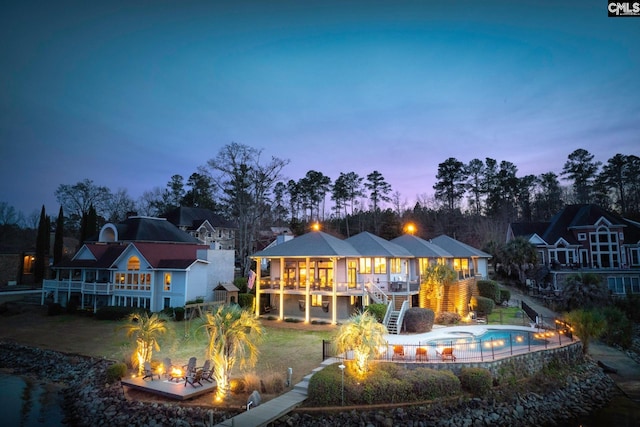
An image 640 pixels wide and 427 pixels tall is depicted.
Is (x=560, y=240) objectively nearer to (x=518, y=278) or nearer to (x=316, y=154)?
(x=518, y=278)

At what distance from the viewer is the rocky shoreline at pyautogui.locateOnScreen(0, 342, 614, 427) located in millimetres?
13914

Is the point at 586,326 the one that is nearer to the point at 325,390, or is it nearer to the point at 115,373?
the point at 325,390

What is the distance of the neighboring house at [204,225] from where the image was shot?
53350 mm

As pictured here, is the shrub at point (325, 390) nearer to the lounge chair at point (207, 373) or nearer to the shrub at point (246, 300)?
the lounge chair at point (207, 373)

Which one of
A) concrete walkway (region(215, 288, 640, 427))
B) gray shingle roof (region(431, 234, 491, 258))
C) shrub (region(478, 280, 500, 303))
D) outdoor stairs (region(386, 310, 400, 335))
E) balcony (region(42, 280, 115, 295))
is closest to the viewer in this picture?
concrete walkway (region(215, 288, 640, 427))

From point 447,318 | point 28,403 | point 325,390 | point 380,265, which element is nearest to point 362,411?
point 325,390

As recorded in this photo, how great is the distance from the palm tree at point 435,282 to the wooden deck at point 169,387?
19.1m

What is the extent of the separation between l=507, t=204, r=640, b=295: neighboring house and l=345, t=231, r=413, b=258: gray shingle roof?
69.7 feet

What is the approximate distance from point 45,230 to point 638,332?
62.8 metres

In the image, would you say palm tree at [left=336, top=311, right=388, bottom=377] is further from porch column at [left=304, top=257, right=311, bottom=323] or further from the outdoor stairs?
porch column at [left=304, top=257, right=311, bottom=323]

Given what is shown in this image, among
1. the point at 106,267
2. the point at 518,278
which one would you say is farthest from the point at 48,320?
the point at 518,278

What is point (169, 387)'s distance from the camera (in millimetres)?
15398

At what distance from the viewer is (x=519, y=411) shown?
16.4 meters

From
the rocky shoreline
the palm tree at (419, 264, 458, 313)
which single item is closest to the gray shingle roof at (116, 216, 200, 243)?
the rocky shoreline
